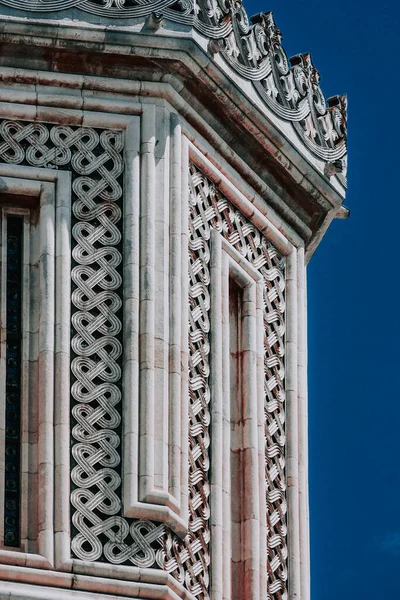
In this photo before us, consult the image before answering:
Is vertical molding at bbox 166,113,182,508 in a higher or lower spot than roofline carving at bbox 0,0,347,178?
lower

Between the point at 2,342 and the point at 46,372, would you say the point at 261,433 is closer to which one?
the point at 46,372

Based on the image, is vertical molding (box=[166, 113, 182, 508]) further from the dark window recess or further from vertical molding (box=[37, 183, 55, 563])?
the dark window recess

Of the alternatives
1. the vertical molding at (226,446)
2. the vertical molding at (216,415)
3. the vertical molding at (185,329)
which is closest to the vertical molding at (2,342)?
the vertical molding at (185,329)

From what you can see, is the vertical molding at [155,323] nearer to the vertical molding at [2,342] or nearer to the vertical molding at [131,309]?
the vertical molding at [131,309]

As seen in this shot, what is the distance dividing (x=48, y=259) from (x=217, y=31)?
2.68 meters

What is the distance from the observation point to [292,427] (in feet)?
116

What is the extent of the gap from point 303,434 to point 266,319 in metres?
1.03

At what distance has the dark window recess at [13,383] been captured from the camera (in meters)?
33.0

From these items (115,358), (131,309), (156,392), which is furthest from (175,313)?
(156,392)

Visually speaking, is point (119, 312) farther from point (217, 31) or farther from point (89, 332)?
point (217, 31)

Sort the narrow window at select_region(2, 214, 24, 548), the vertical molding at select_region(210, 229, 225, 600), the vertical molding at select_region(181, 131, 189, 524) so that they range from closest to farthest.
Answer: the narrow window at select_region(2, 214, 24, 548)
the vertical molding at select_region(181, 131, 189, 524)
the vertical molding at select_region(210, 229, 225, 600)

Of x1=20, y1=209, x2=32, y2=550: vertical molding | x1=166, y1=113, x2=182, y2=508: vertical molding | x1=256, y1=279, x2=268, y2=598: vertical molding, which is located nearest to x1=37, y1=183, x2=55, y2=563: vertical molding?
x1=20, y1=209, x2=32, y2=550: vertical molding

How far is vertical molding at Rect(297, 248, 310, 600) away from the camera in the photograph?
3506 cm

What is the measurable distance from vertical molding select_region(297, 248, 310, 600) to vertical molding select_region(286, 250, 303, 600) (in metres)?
0.06
